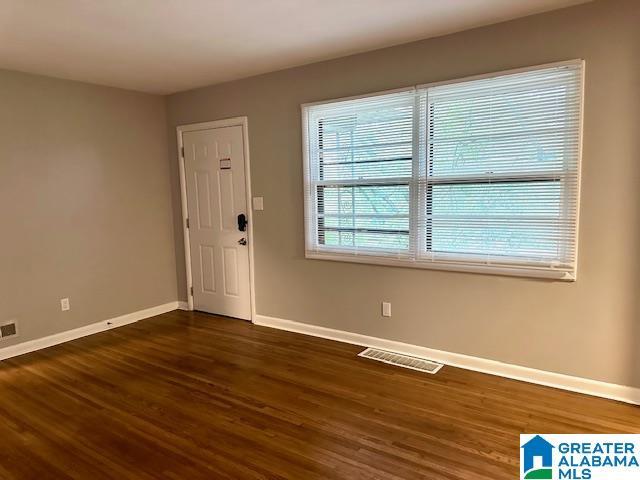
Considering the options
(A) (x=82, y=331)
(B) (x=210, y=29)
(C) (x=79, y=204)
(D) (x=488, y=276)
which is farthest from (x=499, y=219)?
(A) (x=82, y=331)

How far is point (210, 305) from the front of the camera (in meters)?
4.95

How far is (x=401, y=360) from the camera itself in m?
3.50

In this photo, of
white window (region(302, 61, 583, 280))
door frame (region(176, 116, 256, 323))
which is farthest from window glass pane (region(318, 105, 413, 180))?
door frame (region(176, 116, 256, 323))

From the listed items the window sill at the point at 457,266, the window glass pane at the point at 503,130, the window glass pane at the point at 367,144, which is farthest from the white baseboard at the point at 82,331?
the window glass pane at the point at 503,130

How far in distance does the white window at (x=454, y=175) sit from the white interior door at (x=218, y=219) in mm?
918

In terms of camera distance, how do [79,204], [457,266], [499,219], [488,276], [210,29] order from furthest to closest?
1. [79,204]
2. [457,266]
3. [488,276]
4. [499,219]
5. [210,29]

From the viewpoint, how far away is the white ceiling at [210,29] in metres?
2.60

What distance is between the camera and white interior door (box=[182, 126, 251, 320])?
4532 mm

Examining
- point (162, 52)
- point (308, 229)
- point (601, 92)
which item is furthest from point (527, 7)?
point (162, 52)

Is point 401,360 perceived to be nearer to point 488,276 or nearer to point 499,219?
point 488,276

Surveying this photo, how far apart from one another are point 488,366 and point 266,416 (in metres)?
1.68

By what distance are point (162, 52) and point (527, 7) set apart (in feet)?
8.59

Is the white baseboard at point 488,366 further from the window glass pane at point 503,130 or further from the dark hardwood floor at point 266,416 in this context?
the window glass pane at point 503,130

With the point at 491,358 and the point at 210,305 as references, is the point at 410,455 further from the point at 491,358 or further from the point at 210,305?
the point at 210,305
